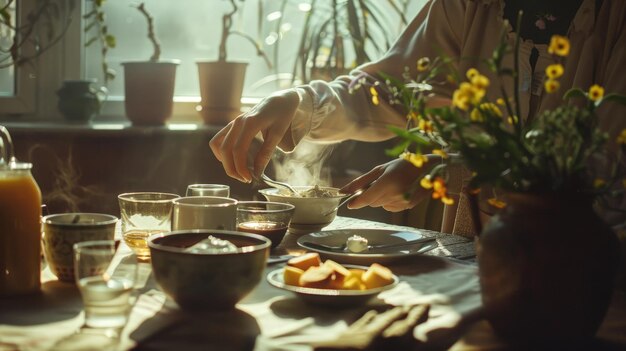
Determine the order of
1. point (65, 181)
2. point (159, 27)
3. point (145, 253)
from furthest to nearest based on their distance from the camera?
1. point (159, 27)
2. point (65, 181)
3. point (145, 253)

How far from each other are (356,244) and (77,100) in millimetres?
1884

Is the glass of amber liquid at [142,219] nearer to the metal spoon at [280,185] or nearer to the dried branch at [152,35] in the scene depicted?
the metal spoon at [280,185]

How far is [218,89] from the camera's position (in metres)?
3.11

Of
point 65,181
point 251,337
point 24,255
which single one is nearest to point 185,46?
point 65,181

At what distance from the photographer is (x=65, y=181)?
264cm

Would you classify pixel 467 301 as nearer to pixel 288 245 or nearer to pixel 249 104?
pixel 288 245

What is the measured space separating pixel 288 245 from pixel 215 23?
2.18 m

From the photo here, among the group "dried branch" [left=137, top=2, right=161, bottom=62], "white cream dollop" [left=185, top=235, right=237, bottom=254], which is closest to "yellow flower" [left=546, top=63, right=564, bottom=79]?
"white cream dollop" [left=185, top=235, right=237, bottom=254]

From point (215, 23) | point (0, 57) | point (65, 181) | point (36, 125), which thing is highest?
point (215, 23)

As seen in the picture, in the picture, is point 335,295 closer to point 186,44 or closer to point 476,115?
point 476,115

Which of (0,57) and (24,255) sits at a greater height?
(0,57)

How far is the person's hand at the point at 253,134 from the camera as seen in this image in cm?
146

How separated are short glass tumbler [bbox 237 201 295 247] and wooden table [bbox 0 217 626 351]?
0.26 metres

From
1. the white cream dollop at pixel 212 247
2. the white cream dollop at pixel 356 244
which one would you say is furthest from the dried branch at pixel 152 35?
the white cream dollop at pixel 212 247
